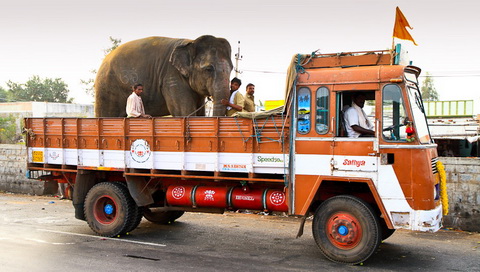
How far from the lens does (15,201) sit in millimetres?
13695

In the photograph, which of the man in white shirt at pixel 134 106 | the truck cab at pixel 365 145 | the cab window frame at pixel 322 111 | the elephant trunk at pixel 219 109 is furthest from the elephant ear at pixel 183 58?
the cab window frame at pixel 322 111

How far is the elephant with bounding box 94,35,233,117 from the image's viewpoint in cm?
1076

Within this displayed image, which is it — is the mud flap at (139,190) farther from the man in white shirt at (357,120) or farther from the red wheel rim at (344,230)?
the man in white shirt at (357,120)

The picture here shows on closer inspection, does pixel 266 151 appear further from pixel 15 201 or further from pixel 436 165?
pixel 15 201

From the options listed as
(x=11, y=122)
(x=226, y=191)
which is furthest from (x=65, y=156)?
(x=11, y=122)

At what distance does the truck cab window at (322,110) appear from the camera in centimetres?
717

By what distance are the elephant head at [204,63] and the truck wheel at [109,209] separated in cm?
290

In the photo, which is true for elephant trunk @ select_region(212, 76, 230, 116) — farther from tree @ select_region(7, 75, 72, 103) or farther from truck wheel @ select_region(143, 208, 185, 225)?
tree @ select_region(7, 75, 72, 103)

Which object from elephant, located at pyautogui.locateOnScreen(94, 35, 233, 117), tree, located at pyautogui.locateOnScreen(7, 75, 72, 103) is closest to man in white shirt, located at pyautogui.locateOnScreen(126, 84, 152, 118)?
elephant, located at pyautogui.locateOnScreen(94, 35, 233, 117)

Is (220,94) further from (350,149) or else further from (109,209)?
(350,149)

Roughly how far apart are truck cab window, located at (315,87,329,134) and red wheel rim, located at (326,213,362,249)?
1225mm

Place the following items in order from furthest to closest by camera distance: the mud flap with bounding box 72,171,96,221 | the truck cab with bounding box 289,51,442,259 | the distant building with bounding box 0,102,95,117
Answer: the distant building with bounding box 0,102,95,117, the mud flap with bounding box 72,171,96,221, the truck cab with bounding box 289,51,442,259

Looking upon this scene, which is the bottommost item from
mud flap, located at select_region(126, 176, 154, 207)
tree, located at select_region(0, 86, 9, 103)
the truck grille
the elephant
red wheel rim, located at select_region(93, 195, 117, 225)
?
red wheel rim, located at select_region(93, 195, 117, 225)

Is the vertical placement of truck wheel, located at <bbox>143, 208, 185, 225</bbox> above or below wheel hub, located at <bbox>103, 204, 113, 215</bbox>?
below
